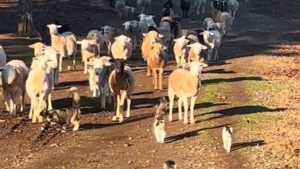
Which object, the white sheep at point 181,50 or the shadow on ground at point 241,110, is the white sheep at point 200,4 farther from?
the shadow on ground at point 241,110

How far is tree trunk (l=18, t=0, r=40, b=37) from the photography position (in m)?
31.8

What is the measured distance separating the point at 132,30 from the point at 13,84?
39.3 feet

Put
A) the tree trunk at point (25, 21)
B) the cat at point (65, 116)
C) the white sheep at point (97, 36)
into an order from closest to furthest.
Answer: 1. the cat at point (65, 116)
2. the white sheep at point (97, 36)
3. the tree trunk at point (25, 21)

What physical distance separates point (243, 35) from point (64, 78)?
1419 cm

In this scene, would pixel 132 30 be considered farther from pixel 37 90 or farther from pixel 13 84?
pixel 37 90

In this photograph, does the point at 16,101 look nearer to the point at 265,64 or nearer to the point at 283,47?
the point at 265,64

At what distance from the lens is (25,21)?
104 ft

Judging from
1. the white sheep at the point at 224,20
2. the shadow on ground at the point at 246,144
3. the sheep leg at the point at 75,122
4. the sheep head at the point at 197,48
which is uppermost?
the sheep head at the point at 197,48

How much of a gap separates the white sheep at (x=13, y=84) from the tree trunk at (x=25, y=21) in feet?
47.3

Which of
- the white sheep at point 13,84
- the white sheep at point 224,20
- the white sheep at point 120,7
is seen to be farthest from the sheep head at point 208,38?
the white sheep at point 120,7

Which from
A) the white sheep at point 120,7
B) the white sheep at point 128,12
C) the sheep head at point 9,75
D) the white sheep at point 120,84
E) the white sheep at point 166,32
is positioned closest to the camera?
the white sheep at point 120,84

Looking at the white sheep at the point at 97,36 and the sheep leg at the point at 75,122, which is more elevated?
the white sheep at the point at 97,36

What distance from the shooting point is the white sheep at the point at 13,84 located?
17.1 m

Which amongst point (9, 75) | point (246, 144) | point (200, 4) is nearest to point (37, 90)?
point (9, 75)
